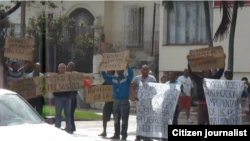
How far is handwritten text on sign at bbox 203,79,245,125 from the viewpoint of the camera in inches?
576

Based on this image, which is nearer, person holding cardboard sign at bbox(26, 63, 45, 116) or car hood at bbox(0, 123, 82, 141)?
car hood at bbox(0, 123, 82, 141)

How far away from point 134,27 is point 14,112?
2167 centimetres

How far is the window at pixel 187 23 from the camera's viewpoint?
27938mm

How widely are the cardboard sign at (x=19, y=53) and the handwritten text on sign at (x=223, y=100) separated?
4899 millimetres

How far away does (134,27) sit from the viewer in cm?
3188

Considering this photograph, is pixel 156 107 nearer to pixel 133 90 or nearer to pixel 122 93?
pixel 133 90

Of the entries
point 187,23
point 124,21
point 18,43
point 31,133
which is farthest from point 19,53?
point 124,21

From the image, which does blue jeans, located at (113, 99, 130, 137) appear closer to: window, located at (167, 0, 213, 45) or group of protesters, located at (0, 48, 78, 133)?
group of protesters, located at (0, 48, 78, 133)

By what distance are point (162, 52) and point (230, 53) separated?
661 cm

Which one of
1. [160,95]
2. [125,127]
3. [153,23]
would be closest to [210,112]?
[160,95]

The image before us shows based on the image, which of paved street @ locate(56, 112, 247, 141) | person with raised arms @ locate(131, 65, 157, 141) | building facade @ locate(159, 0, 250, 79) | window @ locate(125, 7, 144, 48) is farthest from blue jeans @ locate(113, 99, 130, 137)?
window @ locate(125, 7, 144, 48)

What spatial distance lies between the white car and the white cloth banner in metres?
4.94

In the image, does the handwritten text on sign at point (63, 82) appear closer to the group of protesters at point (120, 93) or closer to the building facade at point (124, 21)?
the group of protesters at point (120, 93)

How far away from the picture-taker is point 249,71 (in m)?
25.8
